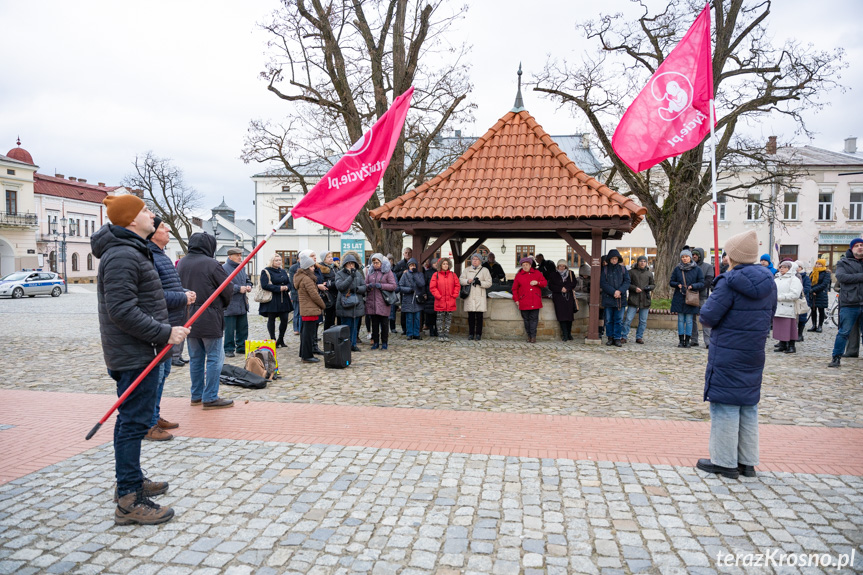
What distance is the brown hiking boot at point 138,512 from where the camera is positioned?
3.65 meters

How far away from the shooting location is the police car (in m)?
31.2

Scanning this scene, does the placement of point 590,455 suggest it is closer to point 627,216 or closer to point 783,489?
point 783,489

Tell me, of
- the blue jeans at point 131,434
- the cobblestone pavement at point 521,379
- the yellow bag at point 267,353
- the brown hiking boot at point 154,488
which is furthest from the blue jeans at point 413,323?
the blue jeans at point 131,434

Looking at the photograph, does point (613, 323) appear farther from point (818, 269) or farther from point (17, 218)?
point (17, 218)

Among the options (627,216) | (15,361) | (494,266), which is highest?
(627,216)

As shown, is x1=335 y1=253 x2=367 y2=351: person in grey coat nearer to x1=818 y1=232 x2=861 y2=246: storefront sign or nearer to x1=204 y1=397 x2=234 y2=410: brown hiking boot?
x1=204 y1=397 x2=234 y2=410: brown hiking boot

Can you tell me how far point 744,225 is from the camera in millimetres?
41500

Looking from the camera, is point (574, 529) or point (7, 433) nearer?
point (574, 529)

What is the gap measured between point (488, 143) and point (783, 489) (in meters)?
10.7

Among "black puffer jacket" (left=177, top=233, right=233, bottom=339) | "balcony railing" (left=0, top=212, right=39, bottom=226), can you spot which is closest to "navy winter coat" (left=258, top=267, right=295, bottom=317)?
"black puffer jacket" (left=177, top=233, right=233, bottom=339)

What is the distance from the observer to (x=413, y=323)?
41.6ft

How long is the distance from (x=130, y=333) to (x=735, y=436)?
14.5ft

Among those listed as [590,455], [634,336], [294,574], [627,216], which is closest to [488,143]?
[627,216]

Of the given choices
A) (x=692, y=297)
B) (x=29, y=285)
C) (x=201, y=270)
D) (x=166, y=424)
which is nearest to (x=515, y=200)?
(x=692, y=297)
